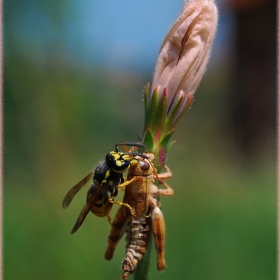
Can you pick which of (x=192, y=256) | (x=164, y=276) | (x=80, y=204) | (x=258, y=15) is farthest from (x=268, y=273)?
(x=258, y=15)

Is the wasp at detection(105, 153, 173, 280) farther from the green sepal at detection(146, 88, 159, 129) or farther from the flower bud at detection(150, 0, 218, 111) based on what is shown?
the flower bud at detection(150, 0, 218, 111)

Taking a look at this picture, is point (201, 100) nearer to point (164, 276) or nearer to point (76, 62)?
point (76, 62)

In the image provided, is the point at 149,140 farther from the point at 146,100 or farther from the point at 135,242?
the point at 135,242

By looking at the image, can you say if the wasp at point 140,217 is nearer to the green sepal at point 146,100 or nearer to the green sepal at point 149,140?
the green sepal at point 149,140

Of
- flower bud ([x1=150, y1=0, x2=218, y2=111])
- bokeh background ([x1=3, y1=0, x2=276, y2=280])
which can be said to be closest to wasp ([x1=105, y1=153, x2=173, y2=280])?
flower bud ([x1=150, y1=0, x2=218, y2=111])

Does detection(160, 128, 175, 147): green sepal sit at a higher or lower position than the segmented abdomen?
higher

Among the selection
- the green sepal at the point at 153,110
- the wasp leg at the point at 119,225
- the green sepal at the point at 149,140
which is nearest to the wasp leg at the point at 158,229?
the wasp leg at the point at 119,225

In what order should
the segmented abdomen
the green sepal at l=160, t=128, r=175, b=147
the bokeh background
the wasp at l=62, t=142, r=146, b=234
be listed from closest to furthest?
the segmented abdomen, the green sepal at l=160, t=128, r=175, b=147, the wasp at l=62, t=142, r=146, b=234, the bokeh background

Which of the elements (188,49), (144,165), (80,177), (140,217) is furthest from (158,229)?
(80,177)
